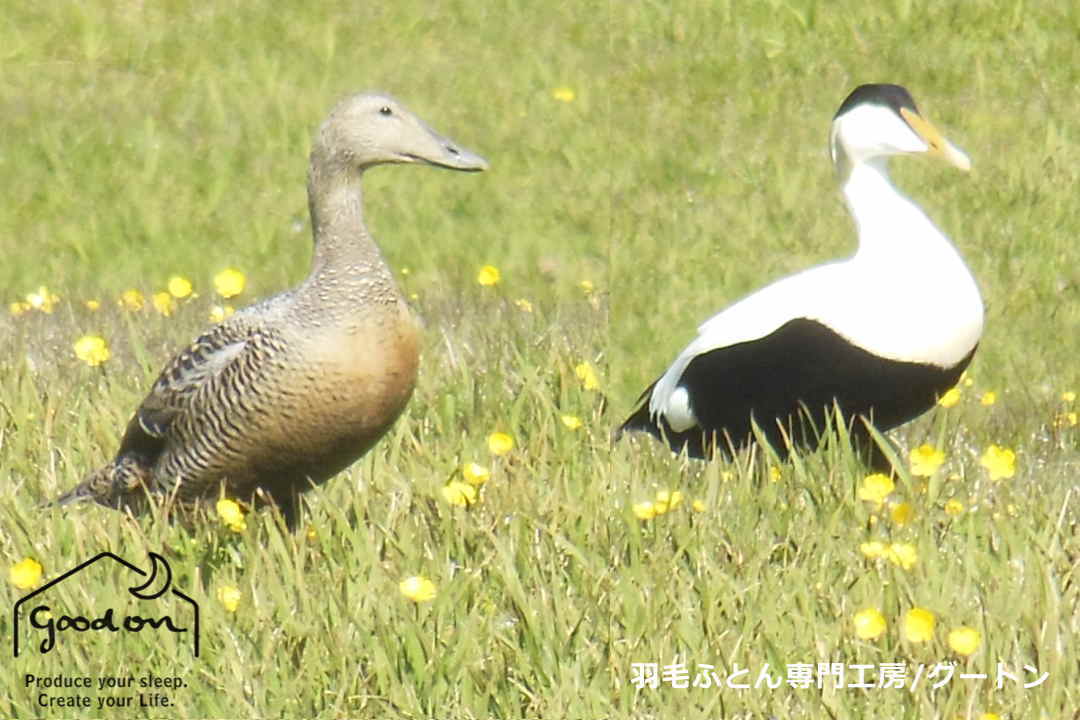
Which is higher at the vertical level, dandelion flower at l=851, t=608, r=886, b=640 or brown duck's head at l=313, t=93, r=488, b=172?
brown duck's head at l=313, t=93, r=488, b=172

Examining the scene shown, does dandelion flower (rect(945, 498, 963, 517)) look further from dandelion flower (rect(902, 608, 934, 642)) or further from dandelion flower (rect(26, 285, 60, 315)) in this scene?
dandelion flower (rect(26, 285, 60, 315))

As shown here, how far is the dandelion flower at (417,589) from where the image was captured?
3398mm

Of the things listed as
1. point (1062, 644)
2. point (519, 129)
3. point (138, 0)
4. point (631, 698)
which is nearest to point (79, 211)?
point (138, 0)

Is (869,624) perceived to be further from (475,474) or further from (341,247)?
(341,247)

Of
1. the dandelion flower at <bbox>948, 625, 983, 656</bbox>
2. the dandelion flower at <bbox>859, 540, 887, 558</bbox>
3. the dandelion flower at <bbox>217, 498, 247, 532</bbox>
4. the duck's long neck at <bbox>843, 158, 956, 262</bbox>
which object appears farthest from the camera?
the duck's long neck at <bbox>843, 158, 956, 262</bbox>

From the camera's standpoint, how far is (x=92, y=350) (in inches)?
171

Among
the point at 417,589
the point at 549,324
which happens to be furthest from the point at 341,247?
the point at 549,324

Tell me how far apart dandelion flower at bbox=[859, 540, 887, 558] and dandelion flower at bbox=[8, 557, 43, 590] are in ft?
4.98

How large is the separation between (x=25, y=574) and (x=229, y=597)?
385 millimetres

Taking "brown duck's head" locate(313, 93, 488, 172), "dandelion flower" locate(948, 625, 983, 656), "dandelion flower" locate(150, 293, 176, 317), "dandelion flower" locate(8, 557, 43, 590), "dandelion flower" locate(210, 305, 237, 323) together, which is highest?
"brown duck's head" locate(313, 93, 488, 172)

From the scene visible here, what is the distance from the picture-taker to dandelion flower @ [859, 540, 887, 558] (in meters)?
3.48

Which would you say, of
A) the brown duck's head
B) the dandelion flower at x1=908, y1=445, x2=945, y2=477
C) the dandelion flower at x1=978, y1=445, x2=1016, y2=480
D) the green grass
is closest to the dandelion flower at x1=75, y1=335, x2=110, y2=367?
the green grass

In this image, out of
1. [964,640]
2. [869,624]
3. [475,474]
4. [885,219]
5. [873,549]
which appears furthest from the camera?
[885,219]

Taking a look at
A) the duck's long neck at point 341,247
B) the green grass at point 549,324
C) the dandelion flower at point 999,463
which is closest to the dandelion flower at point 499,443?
the green grass at point 549,324
